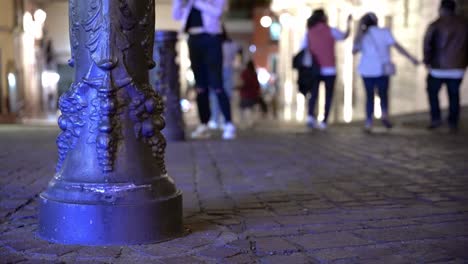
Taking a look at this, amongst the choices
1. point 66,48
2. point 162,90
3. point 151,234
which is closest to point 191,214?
point 151,234

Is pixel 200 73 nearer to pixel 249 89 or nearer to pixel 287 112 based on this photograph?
pixel 249 89

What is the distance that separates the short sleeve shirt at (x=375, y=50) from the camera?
33.4 ft

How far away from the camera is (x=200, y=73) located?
28.3 ft

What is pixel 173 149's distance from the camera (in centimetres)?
777

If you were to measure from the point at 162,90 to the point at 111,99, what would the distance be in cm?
542

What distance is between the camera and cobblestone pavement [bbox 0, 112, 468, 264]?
10.5ft

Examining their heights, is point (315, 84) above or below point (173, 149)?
above

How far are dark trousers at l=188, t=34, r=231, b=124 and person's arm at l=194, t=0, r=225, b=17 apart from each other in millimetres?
277

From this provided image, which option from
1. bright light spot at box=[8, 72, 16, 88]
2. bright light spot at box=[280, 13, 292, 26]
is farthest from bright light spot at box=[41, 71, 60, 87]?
bright light spot at box=[280, 13, 292, 26]

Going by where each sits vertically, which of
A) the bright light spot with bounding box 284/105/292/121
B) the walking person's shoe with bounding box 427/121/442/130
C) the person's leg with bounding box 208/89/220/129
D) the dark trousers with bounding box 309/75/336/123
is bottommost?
the bright light spot with bounding box 284/105/292/121

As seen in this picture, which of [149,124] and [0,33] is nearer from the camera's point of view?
[149,124]

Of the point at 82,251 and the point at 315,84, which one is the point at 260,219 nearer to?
the point at 82,251

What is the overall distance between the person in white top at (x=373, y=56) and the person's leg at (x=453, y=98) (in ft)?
2.83

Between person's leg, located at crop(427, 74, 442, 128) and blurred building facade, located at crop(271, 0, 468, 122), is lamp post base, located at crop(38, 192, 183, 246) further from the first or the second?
blurred building facade, located at crop(271, 0, 468, 122)
